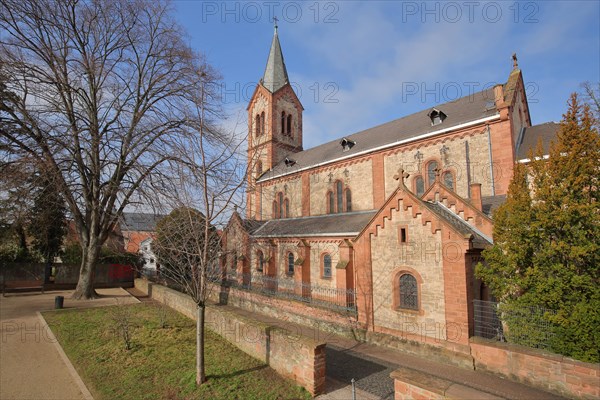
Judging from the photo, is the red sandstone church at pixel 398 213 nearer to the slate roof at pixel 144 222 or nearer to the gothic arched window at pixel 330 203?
the gothic arched window at pixel 330 203

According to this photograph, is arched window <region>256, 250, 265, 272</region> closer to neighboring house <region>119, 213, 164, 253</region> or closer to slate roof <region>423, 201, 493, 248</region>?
neighboring house <region>119, 213, 164, 253</region>

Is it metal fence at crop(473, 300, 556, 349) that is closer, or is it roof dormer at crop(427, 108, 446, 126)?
metal fence at crop(473, 300, 556, 349)

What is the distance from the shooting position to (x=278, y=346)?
27.2 feet

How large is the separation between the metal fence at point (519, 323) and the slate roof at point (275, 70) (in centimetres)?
3029

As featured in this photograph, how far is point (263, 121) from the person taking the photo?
3538 centimetres

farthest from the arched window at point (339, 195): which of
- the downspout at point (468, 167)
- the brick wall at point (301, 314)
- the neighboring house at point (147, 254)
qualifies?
the neighboring house at point (147, 254)

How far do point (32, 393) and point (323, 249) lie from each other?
14.4 metres

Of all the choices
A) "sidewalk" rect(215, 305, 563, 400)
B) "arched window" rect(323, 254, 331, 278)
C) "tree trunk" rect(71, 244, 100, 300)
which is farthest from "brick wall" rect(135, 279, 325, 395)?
"tree trunk" rect(71, 244, 100, 300)

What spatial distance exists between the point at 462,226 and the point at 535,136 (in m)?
10.7

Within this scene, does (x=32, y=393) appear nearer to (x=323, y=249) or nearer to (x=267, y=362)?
(x=267, y=362)

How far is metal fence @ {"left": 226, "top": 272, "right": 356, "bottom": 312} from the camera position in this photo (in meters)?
14.9

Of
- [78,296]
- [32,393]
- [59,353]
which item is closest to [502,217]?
[32,393]

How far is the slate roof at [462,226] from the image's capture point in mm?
10708

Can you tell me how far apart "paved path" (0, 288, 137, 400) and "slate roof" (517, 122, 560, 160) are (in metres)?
20.8
